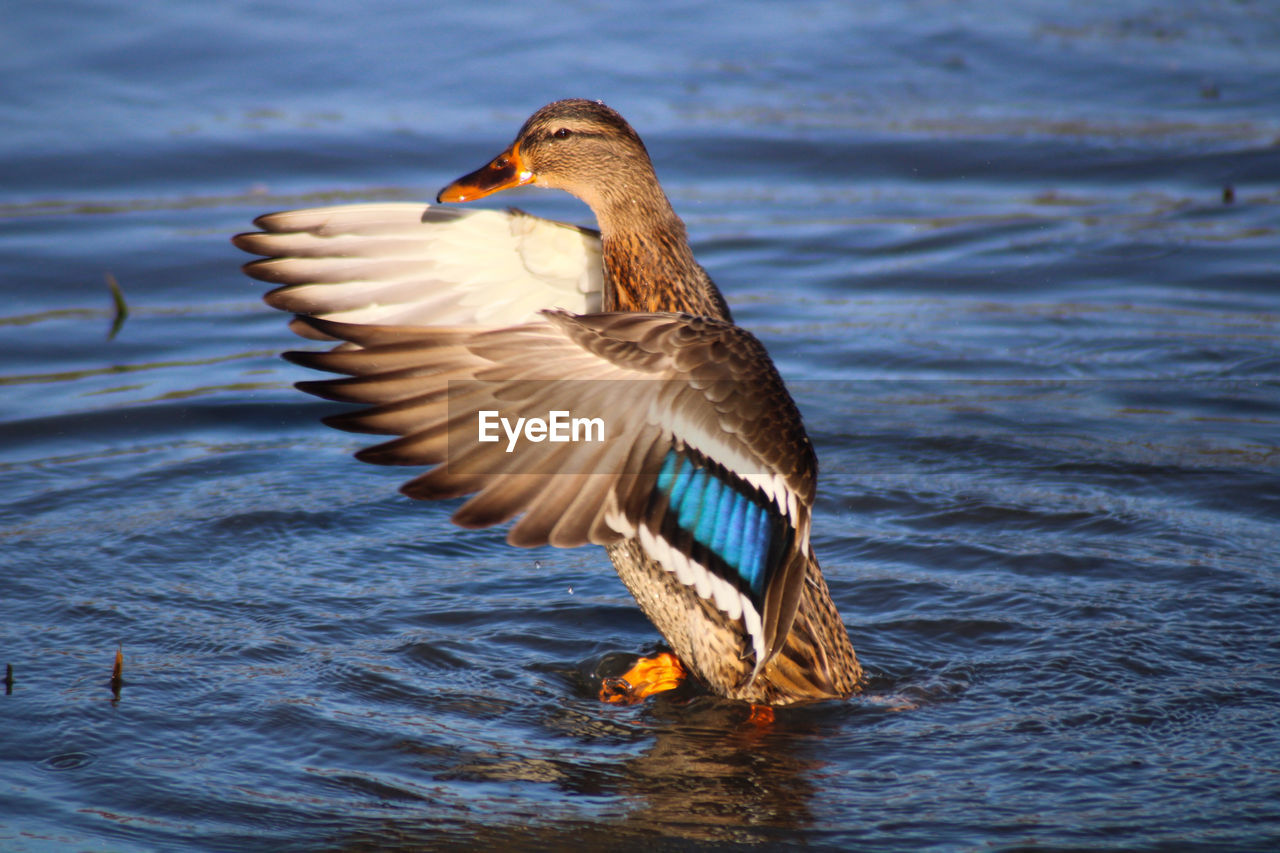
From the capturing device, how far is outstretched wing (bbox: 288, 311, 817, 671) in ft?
10.6

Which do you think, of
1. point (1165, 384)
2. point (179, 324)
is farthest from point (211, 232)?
point (1165, 384)

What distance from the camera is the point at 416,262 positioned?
4.28 m

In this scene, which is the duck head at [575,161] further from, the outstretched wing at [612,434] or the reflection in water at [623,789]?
the reflection in water at [623,789]

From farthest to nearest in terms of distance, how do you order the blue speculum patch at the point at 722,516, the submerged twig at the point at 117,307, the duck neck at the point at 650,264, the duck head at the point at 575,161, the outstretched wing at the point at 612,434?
the submerged twig at the point at 117,307
the duck head at the point at 575,161
the duck neck at the point at 650,264
the blue speculum patch at the point at 722,516
the outstretched wing at the point at 612,434

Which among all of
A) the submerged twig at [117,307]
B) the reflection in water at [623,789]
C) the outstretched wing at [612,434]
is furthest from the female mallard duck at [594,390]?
the submerged twig at [117,307]

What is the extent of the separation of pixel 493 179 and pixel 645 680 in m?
1.53

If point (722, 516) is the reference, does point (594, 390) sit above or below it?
above

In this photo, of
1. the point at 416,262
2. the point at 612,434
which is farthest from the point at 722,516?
the point at 416,262

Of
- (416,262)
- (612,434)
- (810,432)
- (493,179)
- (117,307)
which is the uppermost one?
(493,179)

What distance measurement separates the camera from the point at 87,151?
8.52 m

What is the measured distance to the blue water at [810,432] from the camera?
3.46 metres

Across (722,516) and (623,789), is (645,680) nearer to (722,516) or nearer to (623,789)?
(623,789)

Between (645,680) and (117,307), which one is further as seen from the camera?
(117,307)

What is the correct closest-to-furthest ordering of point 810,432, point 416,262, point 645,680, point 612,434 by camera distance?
point 612,434, point 645,680, point 416,262, point 810,432
